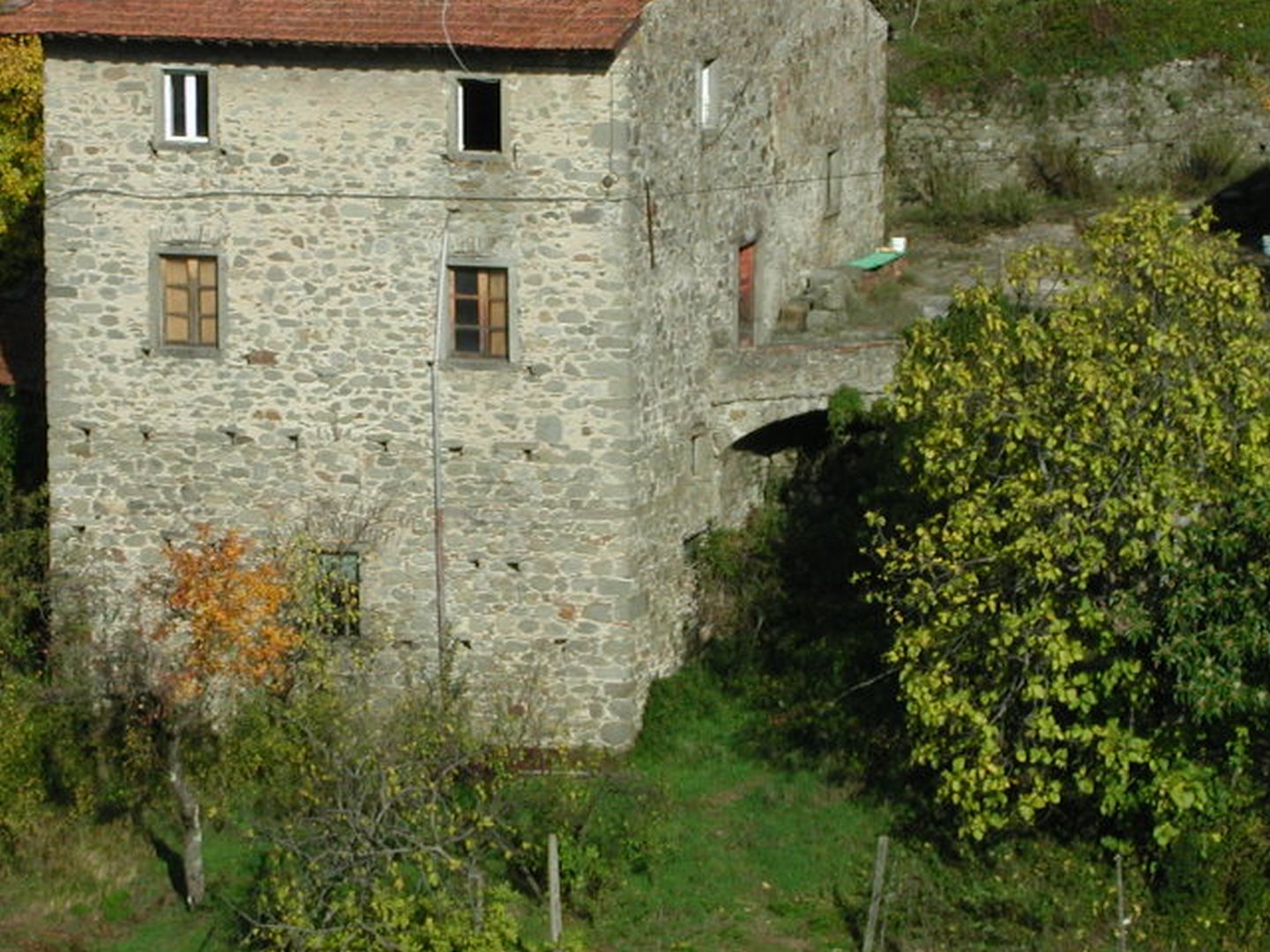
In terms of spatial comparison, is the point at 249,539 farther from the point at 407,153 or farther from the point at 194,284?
the point at 407,153

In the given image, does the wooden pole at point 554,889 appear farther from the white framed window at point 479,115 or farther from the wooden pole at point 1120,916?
the white framed window at point 479,115

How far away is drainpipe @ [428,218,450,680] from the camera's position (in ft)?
78.7

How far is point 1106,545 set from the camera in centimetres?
2069

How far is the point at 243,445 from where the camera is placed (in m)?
24.7

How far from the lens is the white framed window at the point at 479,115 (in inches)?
934

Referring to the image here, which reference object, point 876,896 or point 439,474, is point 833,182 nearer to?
point 439,474

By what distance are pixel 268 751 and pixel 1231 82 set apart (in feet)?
62.5

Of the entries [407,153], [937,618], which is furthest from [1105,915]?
[407,153]

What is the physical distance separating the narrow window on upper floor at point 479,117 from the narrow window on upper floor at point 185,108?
249cm

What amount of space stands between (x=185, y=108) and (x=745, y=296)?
6608mm

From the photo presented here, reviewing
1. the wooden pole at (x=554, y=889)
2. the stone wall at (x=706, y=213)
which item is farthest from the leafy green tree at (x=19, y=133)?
the wooden pole at (x=554, y=889)

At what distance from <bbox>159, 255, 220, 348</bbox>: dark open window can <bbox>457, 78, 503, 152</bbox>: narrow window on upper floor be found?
2800 mm

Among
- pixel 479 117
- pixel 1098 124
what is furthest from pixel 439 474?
pixel 1098 124

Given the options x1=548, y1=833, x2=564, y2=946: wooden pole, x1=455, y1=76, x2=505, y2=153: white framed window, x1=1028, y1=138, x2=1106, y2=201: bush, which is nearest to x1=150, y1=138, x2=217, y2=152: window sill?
x1=455, y1=76, x2=505, y2=153: white framed window
